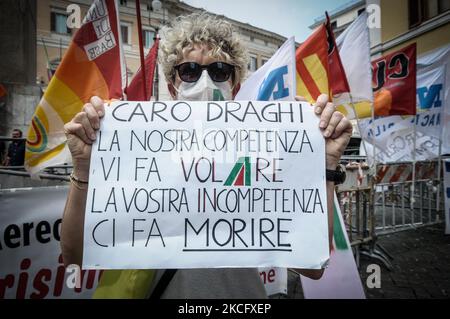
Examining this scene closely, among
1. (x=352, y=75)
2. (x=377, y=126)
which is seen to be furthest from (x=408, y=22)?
(x=352, y=75)

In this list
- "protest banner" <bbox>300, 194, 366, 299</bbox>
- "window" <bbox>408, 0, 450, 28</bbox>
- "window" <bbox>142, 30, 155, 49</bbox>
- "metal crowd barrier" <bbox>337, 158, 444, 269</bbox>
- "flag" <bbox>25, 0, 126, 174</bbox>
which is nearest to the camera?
"protest banner" <bbox>300, 194, 366, 299</bbox>

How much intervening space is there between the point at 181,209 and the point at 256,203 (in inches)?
12.8

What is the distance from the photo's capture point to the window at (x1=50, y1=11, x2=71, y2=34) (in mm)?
14239

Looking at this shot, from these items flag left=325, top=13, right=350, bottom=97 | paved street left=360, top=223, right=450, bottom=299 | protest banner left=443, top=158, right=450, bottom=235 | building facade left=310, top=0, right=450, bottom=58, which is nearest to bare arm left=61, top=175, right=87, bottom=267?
paved street left=360, top=223, right=450, bottom=299

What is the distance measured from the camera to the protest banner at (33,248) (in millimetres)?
2033

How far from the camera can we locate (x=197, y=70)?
5.52 ft

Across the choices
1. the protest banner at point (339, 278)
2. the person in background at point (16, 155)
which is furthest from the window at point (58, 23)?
the protest banner at point (339, 278)

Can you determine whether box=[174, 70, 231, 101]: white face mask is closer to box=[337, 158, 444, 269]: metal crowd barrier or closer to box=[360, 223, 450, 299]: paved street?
box=[337, 158, 444, 269]: metal crowd barrier

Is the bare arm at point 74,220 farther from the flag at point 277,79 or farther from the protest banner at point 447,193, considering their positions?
the protest banner at point 447,193

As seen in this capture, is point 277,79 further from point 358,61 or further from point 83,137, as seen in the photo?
point 83,137

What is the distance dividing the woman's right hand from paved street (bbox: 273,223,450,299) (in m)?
2.61
